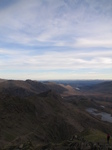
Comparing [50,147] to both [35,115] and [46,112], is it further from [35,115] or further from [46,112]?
[46,112]

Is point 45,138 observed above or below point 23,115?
below

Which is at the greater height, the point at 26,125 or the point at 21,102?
the point at 21,102

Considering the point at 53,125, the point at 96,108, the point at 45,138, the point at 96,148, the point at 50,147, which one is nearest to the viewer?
the point at 96,148

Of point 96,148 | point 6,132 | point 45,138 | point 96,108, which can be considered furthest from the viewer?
point 96,108

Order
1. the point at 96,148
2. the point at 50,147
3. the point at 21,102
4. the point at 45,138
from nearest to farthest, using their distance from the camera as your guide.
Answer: the point at 96,148
the point at 50,147
the point at 45,138
the point at 21,102

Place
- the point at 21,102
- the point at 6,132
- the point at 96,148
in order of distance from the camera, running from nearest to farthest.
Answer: the point at 96,148, the point at 6,132, the point at 21,102

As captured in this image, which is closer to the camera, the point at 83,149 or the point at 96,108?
the point at 83,149

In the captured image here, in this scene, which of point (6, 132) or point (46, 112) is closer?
point (6, 132)

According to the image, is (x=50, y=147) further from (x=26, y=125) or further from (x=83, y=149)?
(x=26, y=125)

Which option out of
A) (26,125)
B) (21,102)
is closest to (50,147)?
(26,125)

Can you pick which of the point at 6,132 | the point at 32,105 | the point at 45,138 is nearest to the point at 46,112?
the point at 32,105
